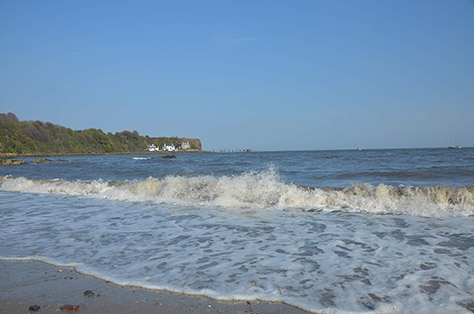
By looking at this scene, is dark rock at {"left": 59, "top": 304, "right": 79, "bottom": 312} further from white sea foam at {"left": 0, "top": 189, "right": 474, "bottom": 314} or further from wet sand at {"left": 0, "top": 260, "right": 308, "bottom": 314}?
white sea foam at {"left": 0, "top": 189, "right": 474, "bottom": 314}

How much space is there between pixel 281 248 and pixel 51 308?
2.63 meters

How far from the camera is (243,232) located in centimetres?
527

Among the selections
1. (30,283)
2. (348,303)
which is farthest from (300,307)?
(30,283)

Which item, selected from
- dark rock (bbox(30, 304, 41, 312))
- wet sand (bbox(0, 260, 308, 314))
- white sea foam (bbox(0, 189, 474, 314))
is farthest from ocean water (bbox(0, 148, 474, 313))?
dark rock (bbox(30, 304, 41, 312))

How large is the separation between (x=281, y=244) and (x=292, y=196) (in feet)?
13.7

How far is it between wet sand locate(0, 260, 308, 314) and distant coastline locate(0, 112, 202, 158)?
65.7 m

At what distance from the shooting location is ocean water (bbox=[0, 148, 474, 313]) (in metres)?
2.92

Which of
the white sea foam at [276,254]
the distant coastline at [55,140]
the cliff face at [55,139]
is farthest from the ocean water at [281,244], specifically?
the cliff face at [55,139]

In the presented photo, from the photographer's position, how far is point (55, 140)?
86.7m

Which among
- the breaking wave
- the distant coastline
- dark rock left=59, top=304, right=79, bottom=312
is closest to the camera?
dark rock left=59, top=304, right=79, bottom=312

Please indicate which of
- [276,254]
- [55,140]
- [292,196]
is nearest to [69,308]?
[276,254]

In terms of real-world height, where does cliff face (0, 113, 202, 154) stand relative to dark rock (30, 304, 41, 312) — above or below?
above

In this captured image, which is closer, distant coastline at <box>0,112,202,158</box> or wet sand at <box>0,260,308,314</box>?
Answer: wet sand at <box>0,260,308,314</box>

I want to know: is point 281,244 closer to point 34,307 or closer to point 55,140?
point 34,307
